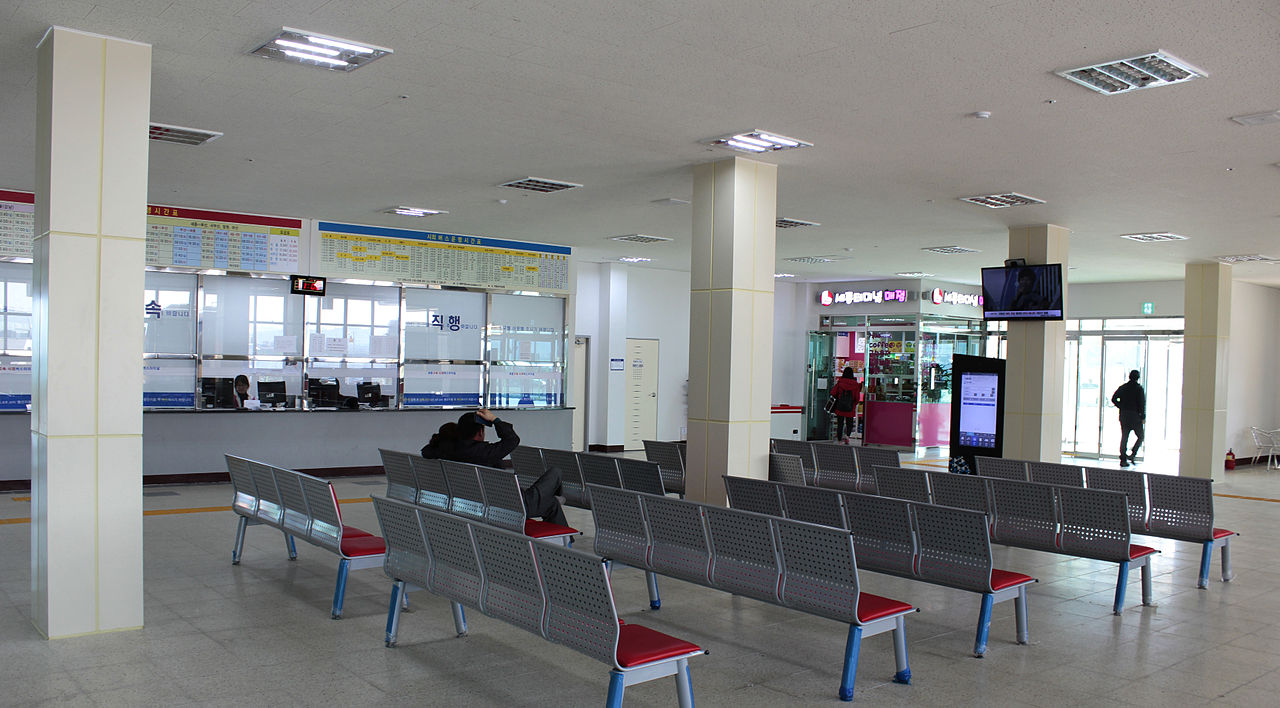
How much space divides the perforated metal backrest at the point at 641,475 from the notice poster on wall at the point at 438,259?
6495mm

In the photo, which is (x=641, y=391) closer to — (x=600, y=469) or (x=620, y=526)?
(x=600, y=469)

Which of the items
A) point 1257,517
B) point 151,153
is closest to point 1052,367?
point 1257,517

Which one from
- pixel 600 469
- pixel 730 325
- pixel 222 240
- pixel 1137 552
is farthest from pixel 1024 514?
pixel 222 240

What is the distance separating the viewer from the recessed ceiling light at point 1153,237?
1150 centimetres

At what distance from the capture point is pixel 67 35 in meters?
5.12

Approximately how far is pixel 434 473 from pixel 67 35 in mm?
3769

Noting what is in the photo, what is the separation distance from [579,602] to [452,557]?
105 centimetres

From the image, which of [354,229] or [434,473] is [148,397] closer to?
[354,229]

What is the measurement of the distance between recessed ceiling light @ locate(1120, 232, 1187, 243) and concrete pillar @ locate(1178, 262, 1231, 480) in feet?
9.69

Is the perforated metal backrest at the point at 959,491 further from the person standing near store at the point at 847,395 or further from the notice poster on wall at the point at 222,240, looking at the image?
the person standing near store at the point at 847,395

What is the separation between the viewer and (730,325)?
789 cm

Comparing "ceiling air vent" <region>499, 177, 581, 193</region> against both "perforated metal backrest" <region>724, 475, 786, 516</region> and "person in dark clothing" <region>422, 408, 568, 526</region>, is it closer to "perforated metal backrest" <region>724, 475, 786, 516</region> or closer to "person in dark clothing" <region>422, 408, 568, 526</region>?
"person in dark clothing" <region>422, 408, 568, 526</region>

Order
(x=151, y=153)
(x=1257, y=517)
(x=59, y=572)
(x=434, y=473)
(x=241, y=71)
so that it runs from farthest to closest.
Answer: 1. (x=1257, y=517)
2. (x=151, y=153)
3. (x=434, y=473)
4. (x=241, y=71)
5. (x=59, y=572)

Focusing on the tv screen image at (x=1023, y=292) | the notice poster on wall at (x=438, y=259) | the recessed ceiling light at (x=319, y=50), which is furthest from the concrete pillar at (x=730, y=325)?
the notice poster on wall at (x=438, y=259)
